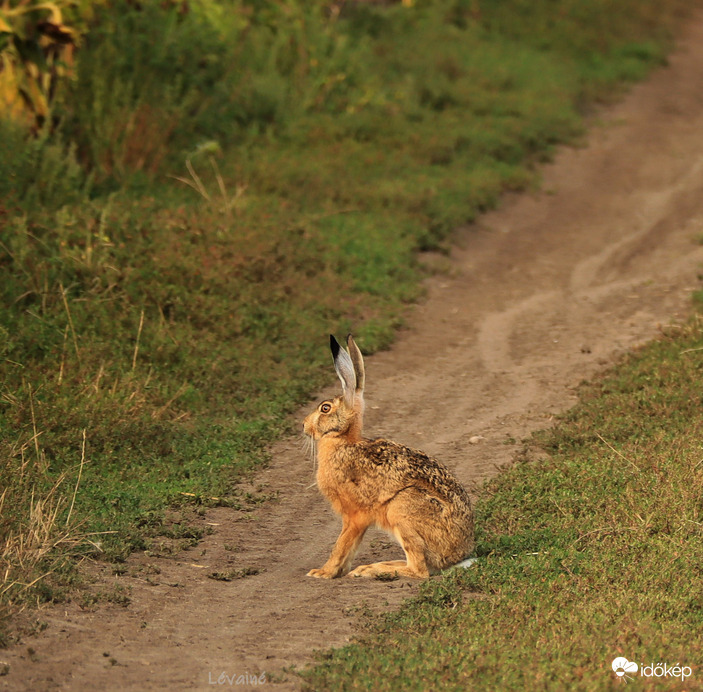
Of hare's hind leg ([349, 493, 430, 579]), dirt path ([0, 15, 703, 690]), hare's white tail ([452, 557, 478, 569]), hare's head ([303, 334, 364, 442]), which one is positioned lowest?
dirt path ([0, 15, 703, 690])

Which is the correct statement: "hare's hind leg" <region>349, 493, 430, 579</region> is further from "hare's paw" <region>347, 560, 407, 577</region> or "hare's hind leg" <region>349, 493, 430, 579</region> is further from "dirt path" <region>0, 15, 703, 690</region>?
"dirt path" <region>0, 15, 703, 690</region>

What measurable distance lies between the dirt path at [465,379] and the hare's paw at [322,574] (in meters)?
0.10

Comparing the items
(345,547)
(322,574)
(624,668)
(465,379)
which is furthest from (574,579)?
(465,379)

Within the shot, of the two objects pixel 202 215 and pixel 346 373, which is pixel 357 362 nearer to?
pixel 346 373

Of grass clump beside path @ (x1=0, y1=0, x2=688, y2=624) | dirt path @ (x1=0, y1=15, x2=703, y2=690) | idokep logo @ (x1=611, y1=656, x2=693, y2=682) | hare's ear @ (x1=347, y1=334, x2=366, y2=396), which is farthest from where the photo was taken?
grass clump beside path @ (x1=0, y1=0, x2=688, y2=624)

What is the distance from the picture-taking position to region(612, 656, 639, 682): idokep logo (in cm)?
462

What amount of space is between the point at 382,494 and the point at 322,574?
663mm

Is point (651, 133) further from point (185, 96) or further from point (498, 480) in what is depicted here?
point (498, 480)

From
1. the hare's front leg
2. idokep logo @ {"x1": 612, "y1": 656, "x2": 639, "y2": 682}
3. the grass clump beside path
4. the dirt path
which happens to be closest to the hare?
the hare's front leg

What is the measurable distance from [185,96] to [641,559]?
1042 centimetres

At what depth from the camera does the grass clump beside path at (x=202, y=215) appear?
7.85m

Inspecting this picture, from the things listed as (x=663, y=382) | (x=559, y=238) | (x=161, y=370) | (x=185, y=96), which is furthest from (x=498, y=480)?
(x=185, y=96)

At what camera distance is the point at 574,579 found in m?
5.79

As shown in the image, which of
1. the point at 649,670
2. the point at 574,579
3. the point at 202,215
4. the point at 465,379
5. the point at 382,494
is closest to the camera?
the point at 649,670
